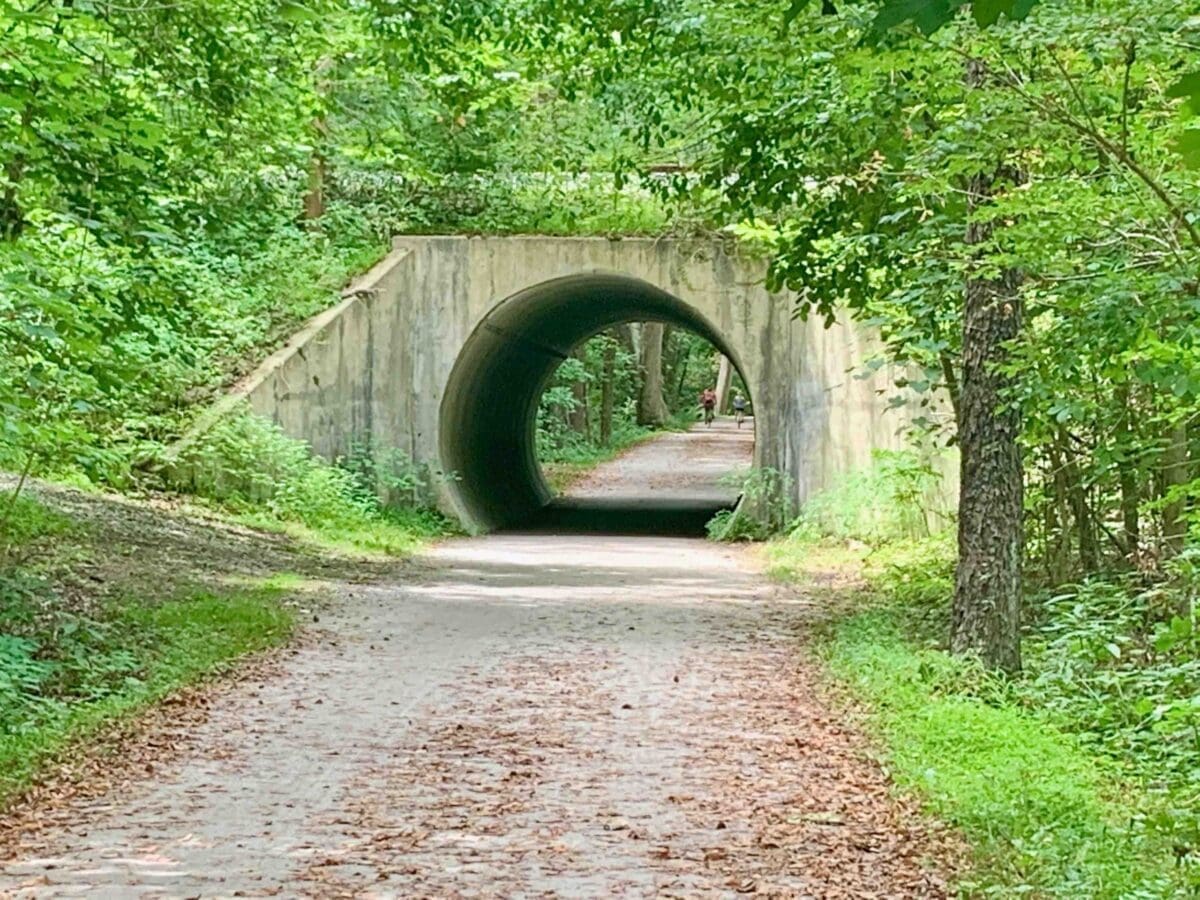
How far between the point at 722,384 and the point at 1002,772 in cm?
4831

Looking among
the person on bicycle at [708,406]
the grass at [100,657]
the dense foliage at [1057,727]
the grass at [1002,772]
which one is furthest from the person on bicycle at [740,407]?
the grass at [100,657]

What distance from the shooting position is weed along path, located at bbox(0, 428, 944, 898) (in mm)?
5211

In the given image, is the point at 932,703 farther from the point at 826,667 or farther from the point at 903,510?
the point at 903,510

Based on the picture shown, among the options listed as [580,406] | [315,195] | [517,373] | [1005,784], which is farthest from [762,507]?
[580,406]

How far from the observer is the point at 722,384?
54.3 metres

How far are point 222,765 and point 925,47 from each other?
14.3ft

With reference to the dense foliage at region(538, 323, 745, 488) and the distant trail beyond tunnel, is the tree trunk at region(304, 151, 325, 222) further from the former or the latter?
the dense foliage at region(538, 323, 745, 488)

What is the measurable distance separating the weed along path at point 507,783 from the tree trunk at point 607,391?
2662 cm

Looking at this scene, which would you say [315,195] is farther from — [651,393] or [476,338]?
[651,393]

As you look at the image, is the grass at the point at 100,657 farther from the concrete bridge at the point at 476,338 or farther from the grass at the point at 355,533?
the concrete bridge at the point at 476,338

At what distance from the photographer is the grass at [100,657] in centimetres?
691

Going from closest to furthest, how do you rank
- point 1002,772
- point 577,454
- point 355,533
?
point 1002,772 < point 355,533 < point 577,454

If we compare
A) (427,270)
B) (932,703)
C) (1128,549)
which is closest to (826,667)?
(932,703)

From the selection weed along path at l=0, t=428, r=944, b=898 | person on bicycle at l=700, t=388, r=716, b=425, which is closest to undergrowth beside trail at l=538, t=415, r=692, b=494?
person on bicycle at l=700, t=388, r=716, b=425
